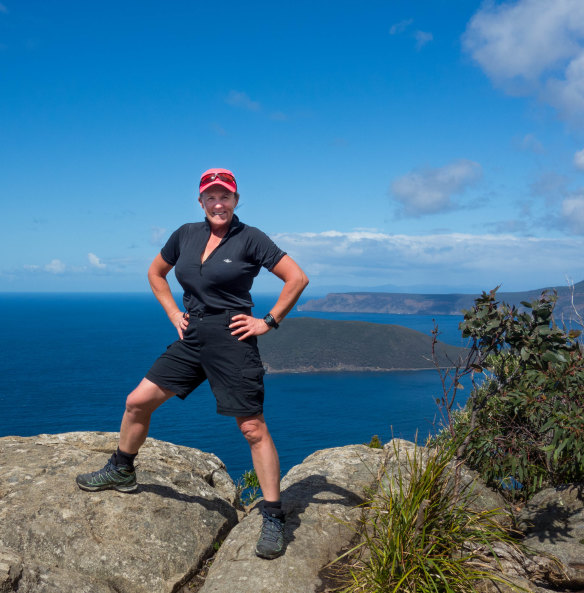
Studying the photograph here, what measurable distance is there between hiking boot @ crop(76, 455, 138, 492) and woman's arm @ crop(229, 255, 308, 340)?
2.05m

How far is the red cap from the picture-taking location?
4.23 meters

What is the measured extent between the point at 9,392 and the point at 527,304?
9815 cm

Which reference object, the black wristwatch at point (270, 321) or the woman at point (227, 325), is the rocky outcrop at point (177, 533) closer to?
the woman at point (227, 325)

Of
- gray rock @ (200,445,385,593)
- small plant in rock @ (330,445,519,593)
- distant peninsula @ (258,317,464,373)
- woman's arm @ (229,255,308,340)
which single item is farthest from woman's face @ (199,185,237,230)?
distant peninsula @ (258,317,464,373)

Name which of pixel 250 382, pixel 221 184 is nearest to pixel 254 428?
pixel 250 382

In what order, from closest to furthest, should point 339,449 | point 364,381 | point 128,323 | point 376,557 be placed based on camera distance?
point 376,557 < point 339,449 < point 364,381 < point 128,323

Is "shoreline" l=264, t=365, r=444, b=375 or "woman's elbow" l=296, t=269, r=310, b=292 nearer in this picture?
"woman's elbow" l=296, t=269, r=310, b=292

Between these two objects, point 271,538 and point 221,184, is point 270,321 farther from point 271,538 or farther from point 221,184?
point 271,538

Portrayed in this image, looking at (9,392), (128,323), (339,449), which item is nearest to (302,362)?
(9,392)

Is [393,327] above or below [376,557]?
below

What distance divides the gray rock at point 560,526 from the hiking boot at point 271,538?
2417 mm

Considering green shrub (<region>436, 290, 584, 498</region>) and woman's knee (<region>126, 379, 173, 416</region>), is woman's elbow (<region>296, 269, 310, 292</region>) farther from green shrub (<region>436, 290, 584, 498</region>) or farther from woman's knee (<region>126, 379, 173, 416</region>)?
green shrub (<region>436, 290, 584, 498</region>)

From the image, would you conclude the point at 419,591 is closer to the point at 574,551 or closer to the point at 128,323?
the point at 574,551

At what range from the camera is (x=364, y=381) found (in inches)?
4624
